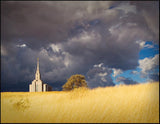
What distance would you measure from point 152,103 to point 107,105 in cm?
188

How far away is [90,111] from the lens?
16.4ft

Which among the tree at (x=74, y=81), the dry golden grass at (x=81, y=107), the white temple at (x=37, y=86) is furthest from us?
→ the tree at (x=74, y=81)

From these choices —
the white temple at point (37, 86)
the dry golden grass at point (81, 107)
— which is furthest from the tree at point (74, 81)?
the white temple at point (37, 86)

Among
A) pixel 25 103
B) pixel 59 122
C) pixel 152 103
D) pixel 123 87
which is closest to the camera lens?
pixel 59 122

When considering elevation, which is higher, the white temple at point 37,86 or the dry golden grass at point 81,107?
the white temple at point 37,86

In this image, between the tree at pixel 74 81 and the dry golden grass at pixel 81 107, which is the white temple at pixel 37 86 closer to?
the dry golden grass at pixel 81 107

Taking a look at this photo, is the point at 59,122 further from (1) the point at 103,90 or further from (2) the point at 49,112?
(1) the point at 103,90

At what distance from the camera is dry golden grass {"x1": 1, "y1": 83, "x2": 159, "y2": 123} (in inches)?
179

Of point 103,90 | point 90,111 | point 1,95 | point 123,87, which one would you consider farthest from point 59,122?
point 123,87

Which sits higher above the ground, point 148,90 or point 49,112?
point 148,90

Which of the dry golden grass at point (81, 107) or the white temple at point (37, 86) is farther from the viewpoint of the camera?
the white temple at point (37, 86)

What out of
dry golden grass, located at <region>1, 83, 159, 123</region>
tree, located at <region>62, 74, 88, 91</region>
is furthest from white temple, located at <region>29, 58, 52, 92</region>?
tree, located at <region>62, 74, 88, 91</region>

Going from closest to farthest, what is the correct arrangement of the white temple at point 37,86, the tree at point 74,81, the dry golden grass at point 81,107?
1. the dry golden grass at point 81,107
2. the white temple at point 37,86
3. the tree at point 74,81

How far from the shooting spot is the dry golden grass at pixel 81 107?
4.56 meters
